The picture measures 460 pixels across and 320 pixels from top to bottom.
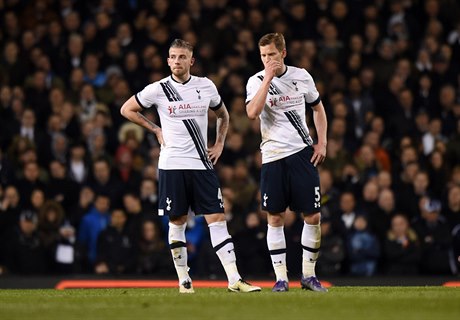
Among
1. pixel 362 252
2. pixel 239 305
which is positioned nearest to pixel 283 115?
pixel 239 305

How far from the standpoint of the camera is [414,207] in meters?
18.7

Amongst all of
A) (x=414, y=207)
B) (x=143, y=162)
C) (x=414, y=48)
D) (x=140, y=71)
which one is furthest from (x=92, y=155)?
(x=414, y=48)

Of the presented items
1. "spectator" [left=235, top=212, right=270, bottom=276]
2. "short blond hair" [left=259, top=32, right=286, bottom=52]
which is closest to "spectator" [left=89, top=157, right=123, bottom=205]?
"spectator" [left=235, top=212, right=270, bottom=276]

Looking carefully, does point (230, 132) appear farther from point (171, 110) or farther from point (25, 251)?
point (171, 110)

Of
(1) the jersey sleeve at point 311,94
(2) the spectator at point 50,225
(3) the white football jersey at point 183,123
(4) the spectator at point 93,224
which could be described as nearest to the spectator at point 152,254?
(4) the spectator at point 93,224

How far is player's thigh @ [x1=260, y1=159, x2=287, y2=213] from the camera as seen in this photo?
12.0 metres

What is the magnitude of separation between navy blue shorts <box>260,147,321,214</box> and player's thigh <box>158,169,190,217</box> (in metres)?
0.86

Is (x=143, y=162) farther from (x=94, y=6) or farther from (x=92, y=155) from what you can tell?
(x=94, y=6)

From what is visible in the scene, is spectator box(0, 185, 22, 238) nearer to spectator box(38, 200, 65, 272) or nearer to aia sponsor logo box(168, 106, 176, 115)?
spectator box(38, 200, 65, 272)

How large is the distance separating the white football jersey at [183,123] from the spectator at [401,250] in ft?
20.6

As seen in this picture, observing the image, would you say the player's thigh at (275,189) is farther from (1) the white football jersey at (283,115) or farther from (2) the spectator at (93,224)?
(2) the spectator at (93,224)

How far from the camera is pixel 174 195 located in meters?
11.9

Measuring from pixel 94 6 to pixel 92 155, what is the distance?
4.35m

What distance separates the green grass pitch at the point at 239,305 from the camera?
9375 mm
